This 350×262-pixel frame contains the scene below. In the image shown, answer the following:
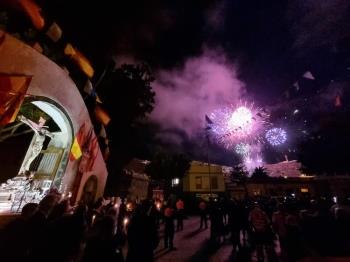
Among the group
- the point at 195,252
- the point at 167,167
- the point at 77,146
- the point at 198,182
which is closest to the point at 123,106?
the point at 77,146

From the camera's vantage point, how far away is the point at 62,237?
11.8 feet

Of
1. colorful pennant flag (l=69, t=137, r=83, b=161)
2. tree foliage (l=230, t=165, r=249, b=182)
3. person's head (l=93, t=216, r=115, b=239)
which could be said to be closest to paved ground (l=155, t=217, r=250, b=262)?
person's head (l=93, t=216, r=115, b=239)

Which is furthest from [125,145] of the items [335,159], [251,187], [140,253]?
[251,187]

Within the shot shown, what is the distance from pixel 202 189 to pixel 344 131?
2556 centimetres

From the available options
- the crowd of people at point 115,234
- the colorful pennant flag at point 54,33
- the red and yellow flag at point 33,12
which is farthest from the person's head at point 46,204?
the colorful pennant flag at point 54,33

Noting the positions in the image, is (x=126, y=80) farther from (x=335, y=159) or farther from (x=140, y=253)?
(x=335, y=159)

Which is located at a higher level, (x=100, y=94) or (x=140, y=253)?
(x=100, y=94)

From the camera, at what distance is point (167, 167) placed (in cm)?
3453

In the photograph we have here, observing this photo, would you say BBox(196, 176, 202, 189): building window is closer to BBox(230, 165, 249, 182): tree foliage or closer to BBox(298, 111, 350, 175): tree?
BBox(230, 165, 249, 182): tree foliage

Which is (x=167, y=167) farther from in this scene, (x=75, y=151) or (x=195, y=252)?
(x=195, y=252)

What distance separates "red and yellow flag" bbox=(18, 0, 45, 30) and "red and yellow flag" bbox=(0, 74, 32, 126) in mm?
3017

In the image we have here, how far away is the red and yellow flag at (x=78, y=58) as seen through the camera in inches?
440

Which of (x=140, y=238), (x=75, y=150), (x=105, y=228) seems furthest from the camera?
(x=75, y=150)

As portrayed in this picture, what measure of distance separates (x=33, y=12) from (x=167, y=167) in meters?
28.4
